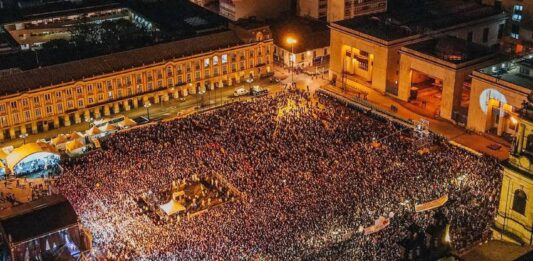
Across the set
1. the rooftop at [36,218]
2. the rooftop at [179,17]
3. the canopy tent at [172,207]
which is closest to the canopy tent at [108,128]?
the canopy tent at [172,207]

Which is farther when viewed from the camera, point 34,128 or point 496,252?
point 34,128

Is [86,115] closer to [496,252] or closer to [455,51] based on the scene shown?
[455,51]

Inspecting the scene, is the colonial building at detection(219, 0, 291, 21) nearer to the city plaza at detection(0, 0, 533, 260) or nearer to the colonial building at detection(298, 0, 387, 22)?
the colonial building at detection(298, 0, 387, 22)

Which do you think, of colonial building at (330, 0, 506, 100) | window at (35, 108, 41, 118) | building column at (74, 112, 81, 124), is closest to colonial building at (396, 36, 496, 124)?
colonial building at (330, 0, 506, 100)

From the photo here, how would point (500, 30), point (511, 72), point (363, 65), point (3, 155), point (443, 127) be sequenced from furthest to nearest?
point (500, 30), point (363, 65), point (443, 127), point (511, 72), point (3, 155)

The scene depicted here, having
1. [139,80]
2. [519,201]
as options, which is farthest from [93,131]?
[519,201]

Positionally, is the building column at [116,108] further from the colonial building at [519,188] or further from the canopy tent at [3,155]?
the colonial building at [519,188]
